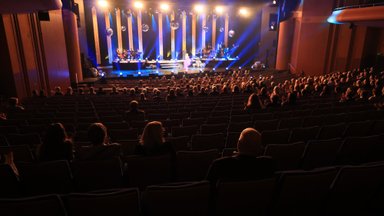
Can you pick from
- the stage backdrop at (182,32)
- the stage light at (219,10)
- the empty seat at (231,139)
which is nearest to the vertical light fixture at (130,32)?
the stage backdrop at (182,32)

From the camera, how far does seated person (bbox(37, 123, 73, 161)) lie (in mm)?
3469

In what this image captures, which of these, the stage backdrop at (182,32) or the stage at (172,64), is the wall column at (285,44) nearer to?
the stage backdrop at (182,32)

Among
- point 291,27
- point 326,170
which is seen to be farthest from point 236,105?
point 291,27

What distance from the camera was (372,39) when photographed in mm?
17781

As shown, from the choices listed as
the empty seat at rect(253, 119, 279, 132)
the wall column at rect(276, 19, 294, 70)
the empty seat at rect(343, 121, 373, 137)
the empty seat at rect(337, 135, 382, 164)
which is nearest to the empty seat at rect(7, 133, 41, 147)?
the empty seat at rect(253, 119, 279, 132)

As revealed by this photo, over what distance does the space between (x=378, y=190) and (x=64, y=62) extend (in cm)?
1764

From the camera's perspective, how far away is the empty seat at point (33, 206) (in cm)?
201

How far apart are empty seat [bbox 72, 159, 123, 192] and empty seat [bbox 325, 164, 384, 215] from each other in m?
2.44

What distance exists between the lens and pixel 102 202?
2.13 meters

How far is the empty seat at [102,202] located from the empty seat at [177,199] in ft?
0.53

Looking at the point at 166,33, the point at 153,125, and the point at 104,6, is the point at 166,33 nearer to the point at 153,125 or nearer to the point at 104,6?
the point at 104,6

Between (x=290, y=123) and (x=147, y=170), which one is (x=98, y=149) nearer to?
(x=147, y=170)

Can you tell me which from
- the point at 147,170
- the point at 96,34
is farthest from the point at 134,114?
the point at 96,34

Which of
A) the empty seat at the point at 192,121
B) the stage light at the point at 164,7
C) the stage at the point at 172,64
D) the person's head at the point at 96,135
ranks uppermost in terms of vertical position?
the stage light at the point at 164,7
